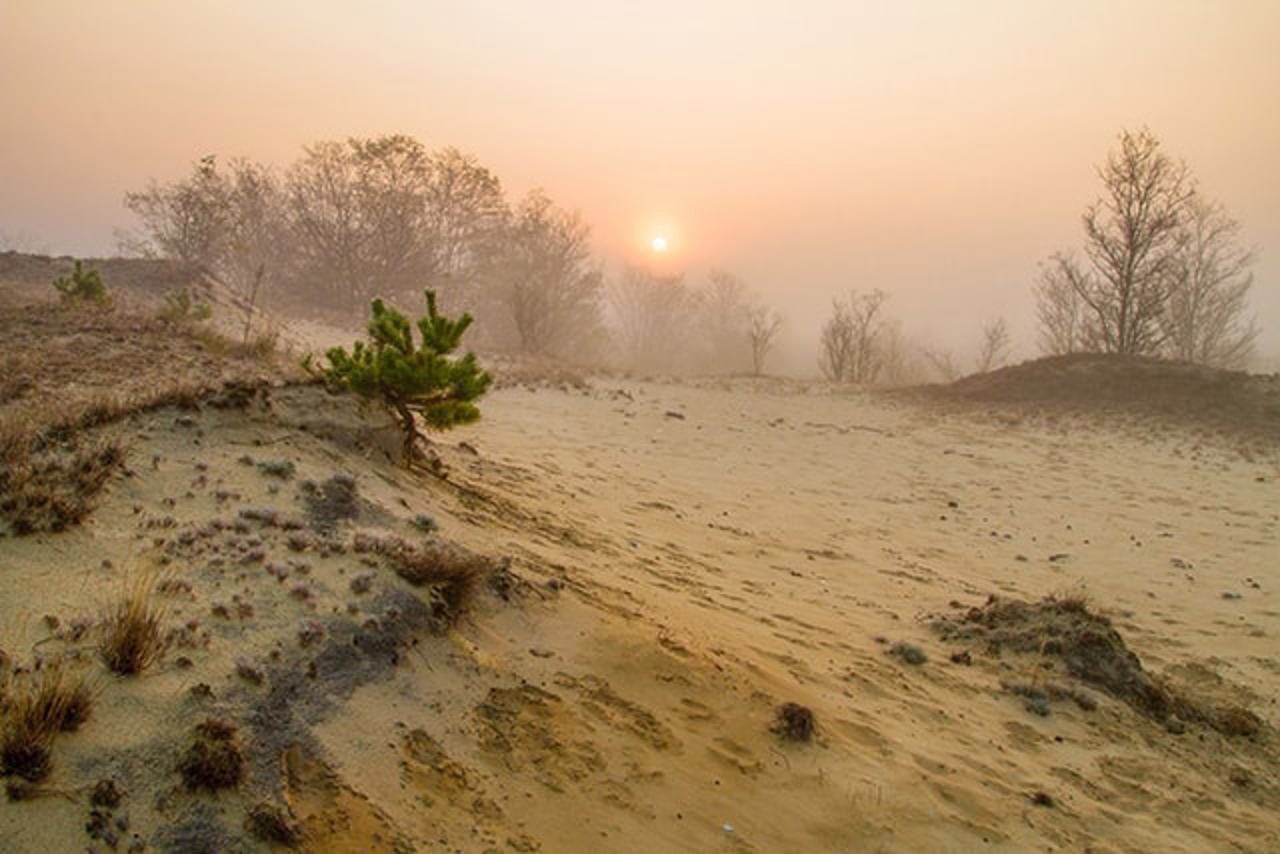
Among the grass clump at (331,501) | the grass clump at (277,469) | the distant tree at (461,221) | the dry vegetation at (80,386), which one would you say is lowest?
the grass clump at (331,501)

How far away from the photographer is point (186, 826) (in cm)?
211

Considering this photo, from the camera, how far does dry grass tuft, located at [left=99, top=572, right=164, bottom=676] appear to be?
2.46m

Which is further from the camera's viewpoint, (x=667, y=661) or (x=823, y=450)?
(x=823, y=450)

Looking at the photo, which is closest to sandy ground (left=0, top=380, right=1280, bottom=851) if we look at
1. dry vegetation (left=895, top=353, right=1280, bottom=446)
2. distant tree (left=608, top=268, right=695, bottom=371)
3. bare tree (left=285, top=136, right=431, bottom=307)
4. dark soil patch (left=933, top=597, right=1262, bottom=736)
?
dark soil patch (left=933, top=597, right=1262, bottom=736)

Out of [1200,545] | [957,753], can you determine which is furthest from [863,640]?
[1200,545]

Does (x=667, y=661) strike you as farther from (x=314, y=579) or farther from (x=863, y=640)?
(x=863, y=640)

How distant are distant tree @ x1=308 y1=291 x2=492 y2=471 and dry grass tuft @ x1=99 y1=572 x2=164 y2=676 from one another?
2.43 metres

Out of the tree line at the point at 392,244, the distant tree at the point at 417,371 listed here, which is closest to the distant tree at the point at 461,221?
the tree line at the point at 392,244

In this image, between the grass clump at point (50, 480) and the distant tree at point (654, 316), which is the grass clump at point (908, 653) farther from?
the distant tree at point (654, 316)

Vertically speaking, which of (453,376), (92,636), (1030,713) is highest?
(453,376)

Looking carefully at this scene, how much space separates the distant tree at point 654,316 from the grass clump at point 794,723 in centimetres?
6118

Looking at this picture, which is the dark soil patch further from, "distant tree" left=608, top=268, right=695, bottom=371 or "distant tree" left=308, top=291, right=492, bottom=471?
"distant tree" left=608, top=268, right=695, bottom=371

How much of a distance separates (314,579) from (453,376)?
191cm

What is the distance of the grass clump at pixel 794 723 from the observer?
3428mm
